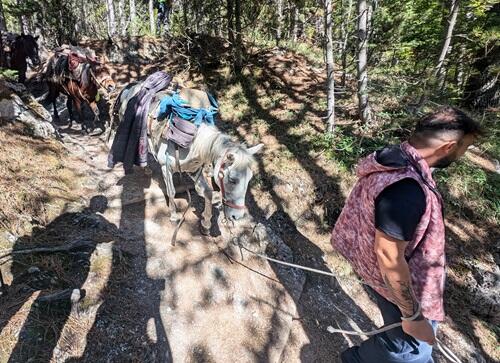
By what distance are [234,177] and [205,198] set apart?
1.23 metres

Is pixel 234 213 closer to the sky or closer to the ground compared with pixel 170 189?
closer to the sky

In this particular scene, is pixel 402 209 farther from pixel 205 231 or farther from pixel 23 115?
pixel 23 115

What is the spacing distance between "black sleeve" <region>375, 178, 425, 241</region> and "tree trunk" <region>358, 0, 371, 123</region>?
5.19m

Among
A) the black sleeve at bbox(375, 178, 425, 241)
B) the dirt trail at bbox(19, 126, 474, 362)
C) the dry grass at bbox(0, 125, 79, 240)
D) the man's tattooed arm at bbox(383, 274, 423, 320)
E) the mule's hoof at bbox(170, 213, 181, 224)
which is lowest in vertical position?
the dirt trail at bbox(19, 126, 474, 362)

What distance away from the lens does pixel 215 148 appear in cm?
371

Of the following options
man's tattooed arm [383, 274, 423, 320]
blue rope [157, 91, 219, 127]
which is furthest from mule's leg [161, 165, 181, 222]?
man's tattooed arm [383, 274, 423, 320]

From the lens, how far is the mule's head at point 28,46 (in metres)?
9.45

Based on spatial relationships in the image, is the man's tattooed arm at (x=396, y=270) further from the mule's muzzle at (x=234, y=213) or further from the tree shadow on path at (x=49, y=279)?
the tree shadow on path at (x=49, y=279)

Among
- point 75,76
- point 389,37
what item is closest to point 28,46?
point 75,76

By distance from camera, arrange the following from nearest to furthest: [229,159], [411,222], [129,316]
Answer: [411,222]
[129,316]
[229,159]

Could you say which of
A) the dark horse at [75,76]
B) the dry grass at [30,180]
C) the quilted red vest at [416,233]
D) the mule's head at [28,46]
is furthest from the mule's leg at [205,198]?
the mule's head at [28,46]

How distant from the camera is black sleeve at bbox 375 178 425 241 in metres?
1.71

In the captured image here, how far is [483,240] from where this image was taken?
563 cm

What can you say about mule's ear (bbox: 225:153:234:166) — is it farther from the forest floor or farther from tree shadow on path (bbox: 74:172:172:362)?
tree shadow on path (bbox: 74:172:172:362)
